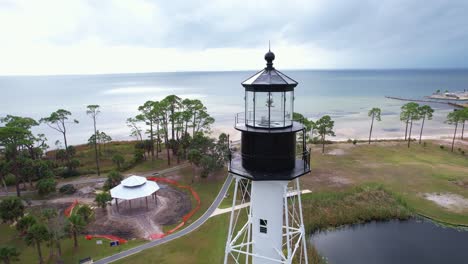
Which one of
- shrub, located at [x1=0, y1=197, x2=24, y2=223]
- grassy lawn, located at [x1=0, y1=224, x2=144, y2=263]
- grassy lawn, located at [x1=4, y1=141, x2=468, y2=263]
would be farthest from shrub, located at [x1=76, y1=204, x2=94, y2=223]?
shrub, located at [x1=0, y1=197, x2=24, y2=223]

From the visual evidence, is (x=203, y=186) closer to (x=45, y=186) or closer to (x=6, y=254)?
(x=45, y=186)

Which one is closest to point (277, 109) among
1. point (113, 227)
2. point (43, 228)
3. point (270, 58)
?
point (270, 58)

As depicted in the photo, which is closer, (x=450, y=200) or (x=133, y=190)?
(x=133, y=190)

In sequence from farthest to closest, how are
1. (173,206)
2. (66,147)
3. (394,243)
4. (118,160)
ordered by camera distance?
A: (66,147), (118,160), (173,206), (394,243)

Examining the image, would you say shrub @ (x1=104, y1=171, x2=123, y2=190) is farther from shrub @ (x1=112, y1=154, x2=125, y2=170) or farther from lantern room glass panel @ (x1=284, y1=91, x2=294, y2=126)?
lantern room glass panel @ (x1=284, y1=91, x2=294, y2=126)

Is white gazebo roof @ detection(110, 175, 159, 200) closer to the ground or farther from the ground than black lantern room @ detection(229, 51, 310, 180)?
closer to the ground

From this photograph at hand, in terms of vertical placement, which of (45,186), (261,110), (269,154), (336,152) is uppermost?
(261,110)

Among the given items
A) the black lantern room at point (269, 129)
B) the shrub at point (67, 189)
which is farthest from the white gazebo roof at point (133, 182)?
the black lantern room at point (269, 129)
